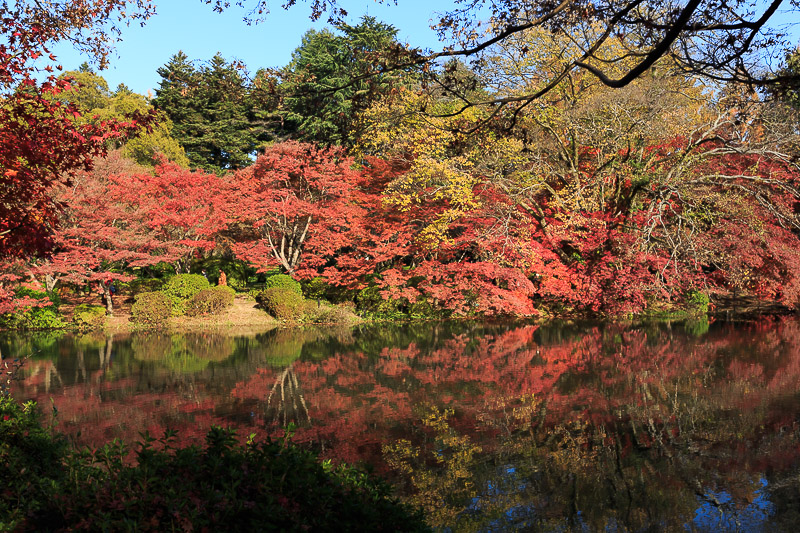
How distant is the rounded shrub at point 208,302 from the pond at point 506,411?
13.3ft

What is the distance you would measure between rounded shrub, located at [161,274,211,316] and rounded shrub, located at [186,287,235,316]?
22cm

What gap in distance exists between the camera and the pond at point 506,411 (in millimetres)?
5383

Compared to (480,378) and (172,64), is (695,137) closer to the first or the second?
(480,378)

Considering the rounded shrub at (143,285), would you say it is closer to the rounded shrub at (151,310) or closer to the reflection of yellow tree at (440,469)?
the rounded shrub at (151,310)

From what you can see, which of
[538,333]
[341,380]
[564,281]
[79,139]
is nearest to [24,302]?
[341,380]

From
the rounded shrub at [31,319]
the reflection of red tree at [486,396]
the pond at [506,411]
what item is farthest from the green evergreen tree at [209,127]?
A: the reflection of red tree at [486,396]

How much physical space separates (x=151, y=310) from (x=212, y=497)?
17632mm

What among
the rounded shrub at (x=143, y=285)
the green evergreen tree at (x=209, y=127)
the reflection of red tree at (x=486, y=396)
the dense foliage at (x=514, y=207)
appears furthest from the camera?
the green evergreen tree at (x=209, y=127)

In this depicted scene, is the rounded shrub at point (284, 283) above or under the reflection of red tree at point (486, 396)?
above

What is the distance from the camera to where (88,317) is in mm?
18828

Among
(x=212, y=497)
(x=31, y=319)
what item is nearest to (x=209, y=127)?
(x=31, y=319)

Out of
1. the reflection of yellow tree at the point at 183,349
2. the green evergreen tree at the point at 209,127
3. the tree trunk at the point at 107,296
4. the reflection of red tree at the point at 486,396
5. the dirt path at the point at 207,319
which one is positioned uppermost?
the green evergreen tree at the point at 209,127

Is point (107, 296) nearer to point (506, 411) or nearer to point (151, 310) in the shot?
point (151, 310)

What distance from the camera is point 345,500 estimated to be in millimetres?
3258
